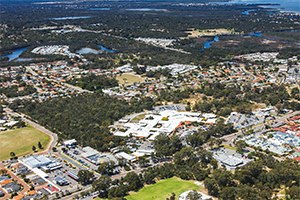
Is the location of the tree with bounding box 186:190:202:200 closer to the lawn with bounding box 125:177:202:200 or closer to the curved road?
the lawn with bounding box 125:177:202:200

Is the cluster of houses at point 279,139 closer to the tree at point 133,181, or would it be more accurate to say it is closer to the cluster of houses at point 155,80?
the tree at point 133,181

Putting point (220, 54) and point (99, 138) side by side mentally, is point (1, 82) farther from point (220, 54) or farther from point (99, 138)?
point (220, 54)

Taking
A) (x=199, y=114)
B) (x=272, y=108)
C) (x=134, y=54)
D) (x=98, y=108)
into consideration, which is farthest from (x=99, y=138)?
(x=134, y=54)

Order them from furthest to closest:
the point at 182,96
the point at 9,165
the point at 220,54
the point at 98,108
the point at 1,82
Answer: the point at 220,54, the point at 1,82, the point at 182,96, the point at 98,108, the point at 9,165

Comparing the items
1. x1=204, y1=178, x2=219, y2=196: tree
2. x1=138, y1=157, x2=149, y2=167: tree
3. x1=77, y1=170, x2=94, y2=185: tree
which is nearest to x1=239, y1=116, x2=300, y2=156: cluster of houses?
x1=204, y1=178, x2=219, y2=196: tree

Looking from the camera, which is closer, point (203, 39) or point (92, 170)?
point (92, 170)

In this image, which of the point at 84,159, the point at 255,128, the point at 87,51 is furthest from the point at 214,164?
the point at 87,51

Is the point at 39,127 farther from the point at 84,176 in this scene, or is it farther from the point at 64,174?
the point at 84,176

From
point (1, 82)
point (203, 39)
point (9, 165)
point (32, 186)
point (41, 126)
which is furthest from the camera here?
point (203, 39)
